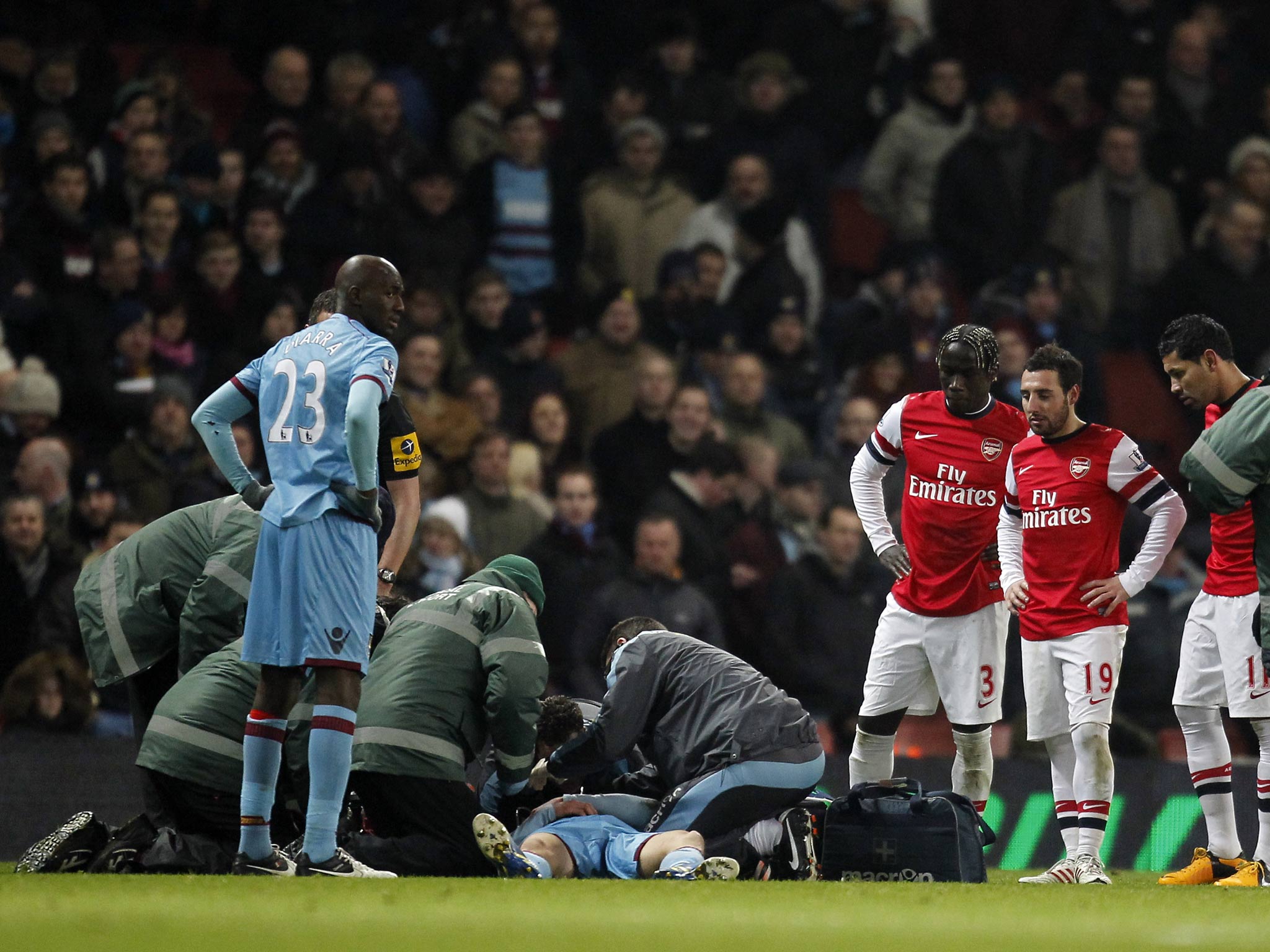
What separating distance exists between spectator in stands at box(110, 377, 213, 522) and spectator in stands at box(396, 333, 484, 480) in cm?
139

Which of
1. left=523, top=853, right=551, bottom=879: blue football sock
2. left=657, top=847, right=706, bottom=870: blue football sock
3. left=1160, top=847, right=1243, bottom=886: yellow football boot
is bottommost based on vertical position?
left=1160, top=847, right=1243, bottom=886: yellow football boot

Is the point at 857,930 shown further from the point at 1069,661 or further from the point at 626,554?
the point at 626,554

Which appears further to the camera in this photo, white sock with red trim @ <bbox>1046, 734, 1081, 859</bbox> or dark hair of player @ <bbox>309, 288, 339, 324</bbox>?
white sock with red trim @ <bbox>1046, 734, 1081, 859</bbox>

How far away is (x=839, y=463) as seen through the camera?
1323 cm

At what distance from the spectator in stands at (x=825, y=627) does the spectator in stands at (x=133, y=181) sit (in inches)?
196

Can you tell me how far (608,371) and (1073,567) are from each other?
17.9 ft

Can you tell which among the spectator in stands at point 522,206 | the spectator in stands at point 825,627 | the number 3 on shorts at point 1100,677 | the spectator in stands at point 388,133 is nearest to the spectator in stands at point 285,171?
the spectator in stands at point 388,133

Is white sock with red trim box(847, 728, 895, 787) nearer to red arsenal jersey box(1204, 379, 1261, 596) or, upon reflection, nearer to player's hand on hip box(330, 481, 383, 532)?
red arsenal jersey box(1204, 379, 1261, 596)

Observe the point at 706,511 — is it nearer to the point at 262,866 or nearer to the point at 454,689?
the point at 454,689

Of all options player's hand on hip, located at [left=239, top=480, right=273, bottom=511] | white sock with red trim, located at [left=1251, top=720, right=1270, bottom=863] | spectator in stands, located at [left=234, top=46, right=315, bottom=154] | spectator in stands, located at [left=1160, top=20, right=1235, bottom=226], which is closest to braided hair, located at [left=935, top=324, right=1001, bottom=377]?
white sock with red trim, located at [left=1251, top=720, right=1270, bottom=863]

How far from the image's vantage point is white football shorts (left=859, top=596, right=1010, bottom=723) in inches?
346

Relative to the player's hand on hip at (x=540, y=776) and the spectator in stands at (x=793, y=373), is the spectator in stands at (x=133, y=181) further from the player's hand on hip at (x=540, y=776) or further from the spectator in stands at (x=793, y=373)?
the player's hand on hip at (x=540, y=776)

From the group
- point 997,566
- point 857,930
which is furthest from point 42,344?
point 857,930

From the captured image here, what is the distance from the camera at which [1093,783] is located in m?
8.25
